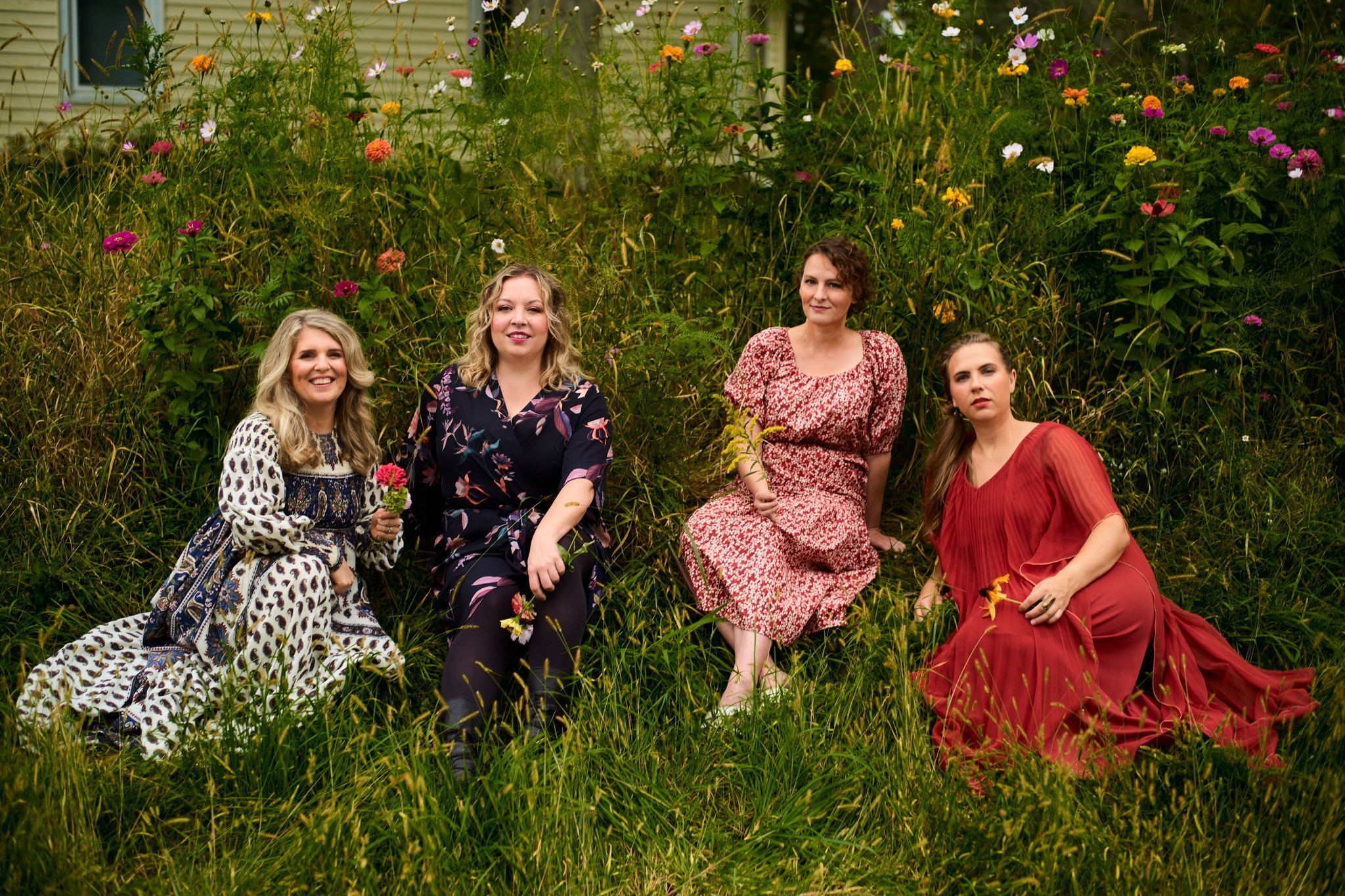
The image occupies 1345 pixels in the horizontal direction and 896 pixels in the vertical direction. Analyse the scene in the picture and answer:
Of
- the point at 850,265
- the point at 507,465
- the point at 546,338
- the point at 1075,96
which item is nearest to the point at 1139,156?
the point at 1075,96

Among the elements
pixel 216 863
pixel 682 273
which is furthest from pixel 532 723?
pixel 682 273

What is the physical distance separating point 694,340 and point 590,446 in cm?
61

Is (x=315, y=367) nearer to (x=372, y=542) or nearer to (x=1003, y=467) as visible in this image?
(x=372, y=542)

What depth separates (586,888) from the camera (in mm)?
2297

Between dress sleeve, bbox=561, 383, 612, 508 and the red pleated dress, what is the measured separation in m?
1.15

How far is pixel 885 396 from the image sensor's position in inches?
142

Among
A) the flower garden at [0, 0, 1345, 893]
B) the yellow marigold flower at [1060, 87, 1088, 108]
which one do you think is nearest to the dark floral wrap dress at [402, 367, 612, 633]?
the flower garden at [0, 0, 1345, 893]

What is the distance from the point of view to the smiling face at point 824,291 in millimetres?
3506

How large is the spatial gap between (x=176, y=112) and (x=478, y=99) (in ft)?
3.95

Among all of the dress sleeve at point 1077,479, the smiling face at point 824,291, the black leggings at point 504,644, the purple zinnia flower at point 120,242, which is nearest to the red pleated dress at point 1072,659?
the dress sleeve at point 1077,479

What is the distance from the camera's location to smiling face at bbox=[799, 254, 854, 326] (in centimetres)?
351

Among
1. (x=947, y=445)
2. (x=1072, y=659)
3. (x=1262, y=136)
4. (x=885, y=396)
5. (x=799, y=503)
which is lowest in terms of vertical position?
(x=1072, y=659)

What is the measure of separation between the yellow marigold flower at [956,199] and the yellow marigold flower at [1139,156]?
1.87 ft

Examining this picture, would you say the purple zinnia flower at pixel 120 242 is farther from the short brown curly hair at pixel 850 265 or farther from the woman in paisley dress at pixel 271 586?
the short brown curly hair at pixel 850 265
